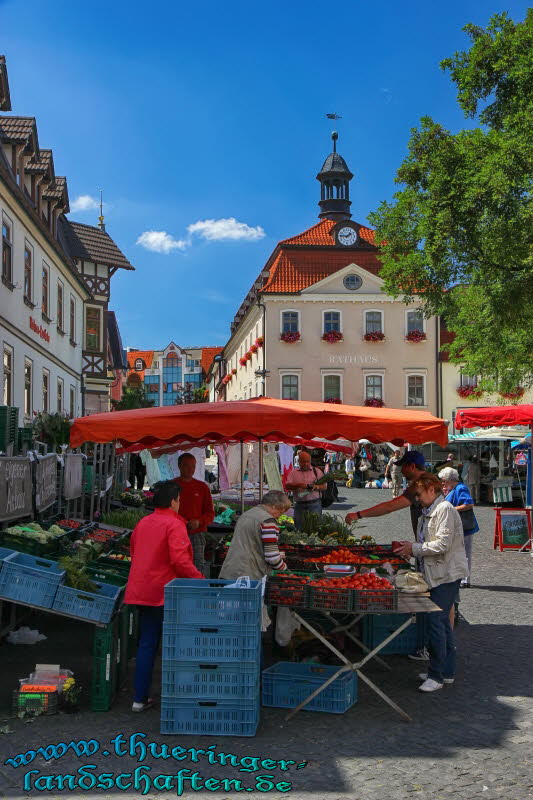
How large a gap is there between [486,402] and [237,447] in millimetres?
29809

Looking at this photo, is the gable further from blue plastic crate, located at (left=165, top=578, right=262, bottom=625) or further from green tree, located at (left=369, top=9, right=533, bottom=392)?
blue plastic crate, located at (left=165, top=578, right=262, bottom=625)

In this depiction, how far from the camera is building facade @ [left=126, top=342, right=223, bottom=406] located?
124 metres

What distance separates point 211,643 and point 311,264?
44524 millimetres

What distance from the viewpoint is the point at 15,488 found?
31.8ft

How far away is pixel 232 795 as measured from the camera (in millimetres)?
4949

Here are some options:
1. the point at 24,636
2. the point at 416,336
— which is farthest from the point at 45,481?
the point at 416,336

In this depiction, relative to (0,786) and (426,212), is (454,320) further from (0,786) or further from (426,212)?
(0,786)

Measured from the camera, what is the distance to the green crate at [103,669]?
21.2 ft

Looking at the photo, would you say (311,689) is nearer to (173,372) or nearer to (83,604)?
(83,604)

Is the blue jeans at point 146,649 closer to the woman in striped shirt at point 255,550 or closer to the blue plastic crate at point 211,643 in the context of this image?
the blue plastic crate at point 211,643

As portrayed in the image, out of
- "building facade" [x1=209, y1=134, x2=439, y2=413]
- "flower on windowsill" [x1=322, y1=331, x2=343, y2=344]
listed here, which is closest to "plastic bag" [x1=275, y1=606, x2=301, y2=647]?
"building facade" [x1=209, y1=134, x2=439, y2=413]

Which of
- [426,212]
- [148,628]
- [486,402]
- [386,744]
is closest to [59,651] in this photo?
[148,628]

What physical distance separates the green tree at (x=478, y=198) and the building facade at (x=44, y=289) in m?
9.40

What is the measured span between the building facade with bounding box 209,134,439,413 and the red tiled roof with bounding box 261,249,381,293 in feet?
0.19
